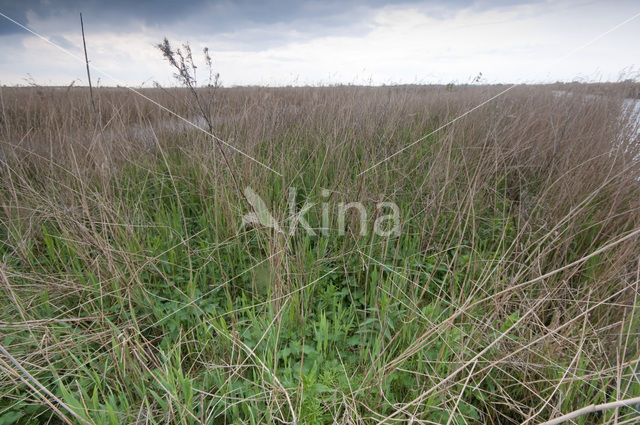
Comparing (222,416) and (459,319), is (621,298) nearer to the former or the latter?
(459,319)

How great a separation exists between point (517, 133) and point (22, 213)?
433cm

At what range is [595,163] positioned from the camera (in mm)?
2201

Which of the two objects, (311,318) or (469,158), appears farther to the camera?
(469,158)

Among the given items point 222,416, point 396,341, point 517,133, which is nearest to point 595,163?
point 517,133

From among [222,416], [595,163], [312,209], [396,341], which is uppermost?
[595,163]

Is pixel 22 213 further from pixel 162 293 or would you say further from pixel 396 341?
pixel 396 341

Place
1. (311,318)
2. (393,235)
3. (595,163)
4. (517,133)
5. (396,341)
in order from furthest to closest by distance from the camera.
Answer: (517,133)
(595,163)
(393,235)
(311,318)
(396,341)

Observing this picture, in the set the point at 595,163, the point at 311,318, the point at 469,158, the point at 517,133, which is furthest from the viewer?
the point at 517,133

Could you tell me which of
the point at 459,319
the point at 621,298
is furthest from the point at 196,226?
the point at 621,298

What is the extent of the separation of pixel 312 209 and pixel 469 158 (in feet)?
4.86

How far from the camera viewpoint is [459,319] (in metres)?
1.41

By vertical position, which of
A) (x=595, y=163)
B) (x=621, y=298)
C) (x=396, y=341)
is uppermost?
(x=595, y=163)

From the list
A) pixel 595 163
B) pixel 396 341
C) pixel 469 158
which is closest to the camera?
pixel 396 341

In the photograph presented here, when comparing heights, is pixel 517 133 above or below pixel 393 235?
Answer: above
